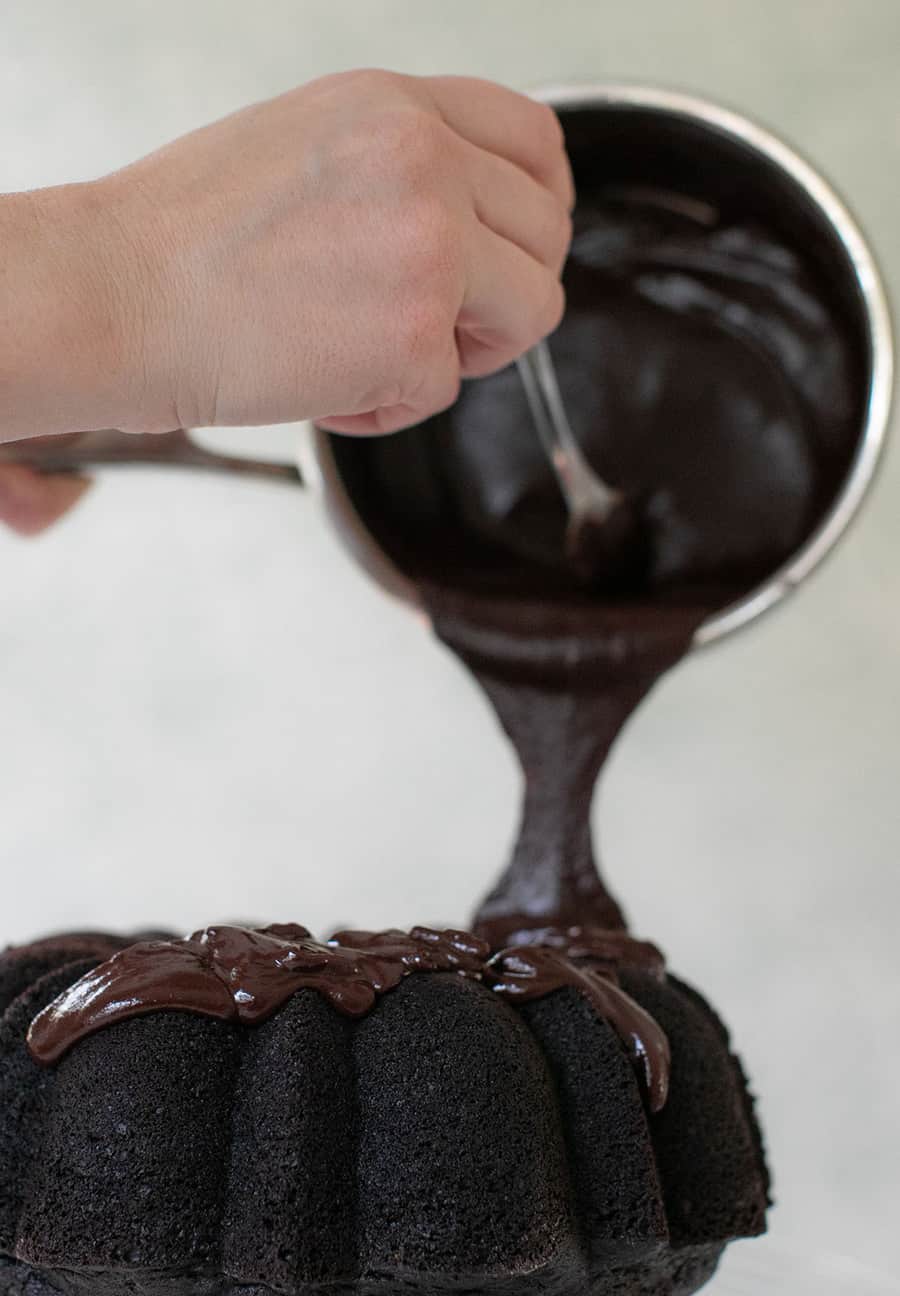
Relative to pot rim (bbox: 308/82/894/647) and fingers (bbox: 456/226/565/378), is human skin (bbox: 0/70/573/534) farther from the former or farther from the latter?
pot rim (bbox: 308/82/894/647)

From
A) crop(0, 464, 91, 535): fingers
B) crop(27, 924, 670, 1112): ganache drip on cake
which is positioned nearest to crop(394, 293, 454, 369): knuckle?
crop(27, 924, 670, 1112): ganache drip on cake

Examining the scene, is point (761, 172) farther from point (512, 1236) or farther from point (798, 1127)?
point (798, 1127)

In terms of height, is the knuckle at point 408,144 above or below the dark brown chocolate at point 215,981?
above

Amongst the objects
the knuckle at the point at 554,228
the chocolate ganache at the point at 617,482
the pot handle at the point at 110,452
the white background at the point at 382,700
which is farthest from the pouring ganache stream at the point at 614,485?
the white background at the point at 382,700

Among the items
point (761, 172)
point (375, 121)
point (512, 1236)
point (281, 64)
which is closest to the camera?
point (512, 1236)

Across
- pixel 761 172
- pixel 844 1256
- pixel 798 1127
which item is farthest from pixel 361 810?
pixel 761 172

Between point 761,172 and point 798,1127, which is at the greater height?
point 761,172

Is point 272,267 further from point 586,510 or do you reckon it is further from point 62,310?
point 586,510

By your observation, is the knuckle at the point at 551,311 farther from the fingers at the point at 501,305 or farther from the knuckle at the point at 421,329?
the knuckle at the point at 421,329
